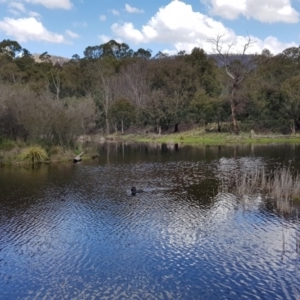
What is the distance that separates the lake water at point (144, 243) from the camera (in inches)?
400

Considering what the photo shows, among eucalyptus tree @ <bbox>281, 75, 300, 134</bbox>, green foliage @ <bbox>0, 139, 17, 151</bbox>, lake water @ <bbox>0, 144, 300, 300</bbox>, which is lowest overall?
lake water @ <bbox>0, 144, 300, 300</bbox>

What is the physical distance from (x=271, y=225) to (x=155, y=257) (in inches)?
210

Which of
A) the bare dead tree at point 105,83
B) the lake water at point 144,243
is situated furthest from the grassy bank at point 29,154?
→ the bare dead tree at point 105,83

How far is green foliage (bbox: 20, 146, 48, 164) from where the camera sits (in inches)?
1324

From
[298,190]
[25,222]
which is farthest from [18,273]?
[298,190]

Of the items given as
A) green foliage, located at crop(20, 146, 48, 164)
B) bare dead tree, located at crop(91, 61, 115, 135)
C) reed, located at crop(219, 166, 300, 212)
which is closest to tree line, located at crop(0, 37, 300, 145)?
bare dead tree, located at crop(91, 61, 115, 135)

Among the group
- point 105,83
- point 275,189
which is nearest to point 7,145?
point 275,189

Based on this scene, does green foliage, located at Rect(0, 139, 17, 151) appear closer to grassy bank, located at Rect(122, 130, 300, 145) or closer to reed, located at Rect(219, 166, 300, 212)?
reed, located at Rect(219, 166, 300, 212)

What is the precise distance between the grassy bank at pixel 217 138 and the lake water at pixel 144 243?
2687 cm

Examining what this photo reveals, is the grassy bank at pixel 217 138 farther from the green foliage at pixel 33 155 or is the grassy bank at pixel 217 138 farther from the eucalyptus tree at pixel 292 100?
the green foliage at pixel 33 155

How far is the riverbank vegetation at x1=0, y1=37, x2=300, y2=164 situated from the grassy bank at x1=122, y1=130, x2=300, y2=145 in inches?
11.7

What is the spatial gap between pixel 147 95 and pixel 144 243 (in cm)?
6270

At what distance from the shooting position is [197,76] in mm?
73500

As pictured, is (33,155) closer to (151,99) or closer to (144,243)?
(144,243)
